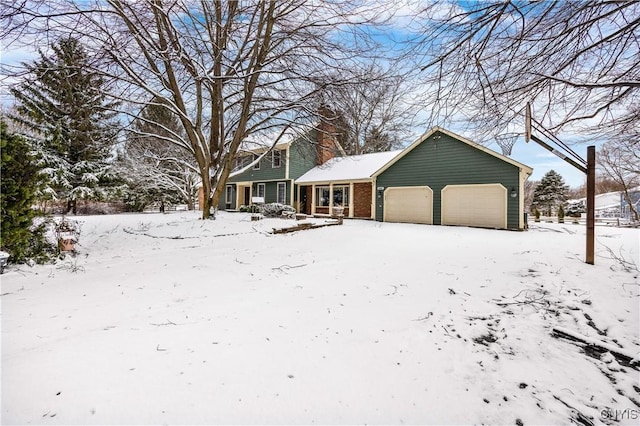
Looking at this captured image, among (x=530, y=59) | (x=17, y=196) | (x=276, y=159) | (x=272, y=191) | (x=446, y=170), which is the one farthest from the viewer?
(x=272, y=191)

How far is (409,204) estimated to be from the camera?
1455 cm

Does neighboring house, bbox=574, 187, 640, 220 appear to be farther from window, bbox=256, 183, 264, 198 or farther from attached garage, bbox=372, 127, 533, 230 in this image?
window, bbox=256, 183, 264, 198

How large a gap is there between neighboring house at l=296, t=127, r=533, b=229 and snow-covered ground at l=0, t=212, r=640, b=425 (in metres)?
7.32

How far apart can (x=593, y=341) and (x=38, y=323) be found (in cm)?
552

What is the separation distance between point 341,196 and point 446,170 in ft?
22.7

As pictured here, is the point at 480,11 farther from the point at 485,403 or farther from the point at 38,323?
the point at 38,323

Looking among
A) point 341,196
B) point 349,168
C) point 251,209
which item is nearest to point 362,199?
point 341,196

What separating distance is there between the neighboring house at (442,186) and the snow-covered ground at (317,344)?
→ 24.0ft

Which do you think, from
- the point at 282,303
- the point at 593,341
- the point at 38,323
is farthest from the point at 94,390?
the point at 593,341

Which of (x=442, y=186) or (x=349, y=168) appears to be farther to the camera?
(x=349, y=168)

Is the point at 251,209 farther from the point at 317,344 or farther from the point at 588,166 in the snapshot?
the point at 317,344

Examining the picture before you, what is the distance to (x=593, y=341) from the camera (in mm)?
2648

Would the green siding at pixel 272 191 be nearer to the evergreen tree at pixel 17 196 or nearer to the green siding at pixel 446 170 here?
the green siding at pixel 446 170

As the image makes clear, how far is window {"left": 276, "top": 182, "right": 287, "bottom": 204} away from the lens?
19844 mm
